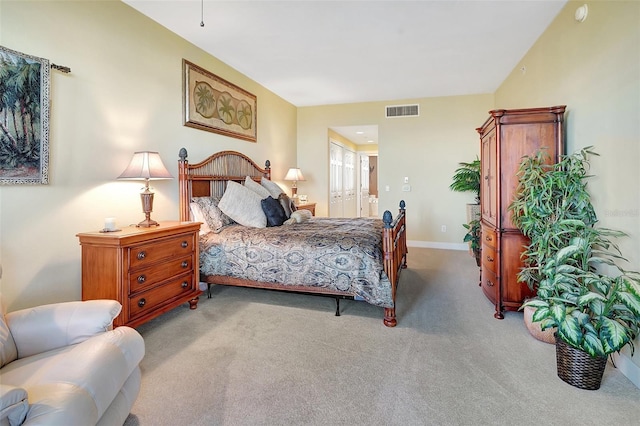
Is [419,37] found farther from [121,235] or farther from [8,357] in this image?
[8,357]

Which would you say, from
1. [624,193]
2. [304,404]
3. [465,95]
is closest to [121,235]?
[304,404]

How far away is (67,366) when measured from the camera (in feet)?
4.01

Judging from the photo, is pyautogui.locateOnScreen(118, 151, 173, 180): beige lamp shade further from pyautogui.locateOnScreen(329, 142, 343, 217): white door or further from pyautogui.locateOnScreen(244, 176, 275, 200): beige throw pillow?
pyautogui.locateOnScreen(329, 142, 343, 217): white door

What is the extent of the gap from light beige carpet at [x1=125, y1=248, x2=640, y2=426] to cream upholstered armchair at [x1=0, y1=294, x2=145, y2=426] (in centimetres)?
47

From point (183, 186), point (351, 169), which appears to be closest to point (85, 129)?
point (183, 186)

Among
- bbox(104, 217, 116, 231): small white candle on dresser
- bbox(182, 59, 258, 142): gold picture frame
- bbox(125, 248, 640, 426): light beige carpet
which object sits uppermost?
bbox(182, 59, 258, 142): gold picture frame

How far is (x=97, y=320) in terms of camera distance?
4.88 feet

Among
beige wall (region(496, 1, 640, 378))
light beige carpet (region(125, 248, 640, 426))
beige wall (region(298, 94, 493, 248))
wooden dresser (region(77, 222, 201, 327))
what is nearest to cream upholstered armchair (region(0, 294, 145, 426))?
light beige carpet (region(125, 248, 640, 426))

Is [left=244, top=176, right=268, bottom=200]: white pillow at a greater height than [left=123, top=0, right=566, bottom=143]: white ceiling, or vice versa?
[left=123, top=0, right=566, bottom=143]: white ceiling

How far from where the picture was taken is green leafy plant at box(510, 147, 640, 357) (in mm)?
1771

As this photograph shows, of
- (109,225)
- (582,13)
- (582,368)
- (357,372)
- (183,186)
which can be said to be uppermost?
(582,13)

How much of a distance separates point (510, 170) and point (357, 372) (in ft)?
7.11

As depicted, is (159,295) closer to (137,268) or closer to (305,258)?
(137,268)

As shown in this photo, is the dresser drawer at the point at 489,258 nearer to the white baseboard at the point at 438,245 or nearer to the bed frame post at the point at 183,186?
the white baseboard at the point at 438,245
